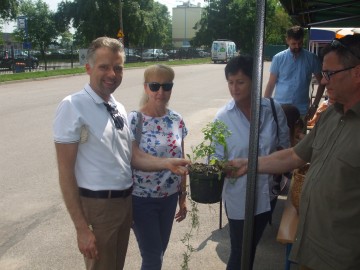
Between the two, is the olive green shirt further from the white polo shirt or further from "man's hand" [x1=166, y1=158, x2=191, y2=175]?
the white polo shirt

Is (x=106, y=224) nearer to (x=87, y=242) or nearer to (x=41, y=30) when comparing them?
(x=87, y=242)

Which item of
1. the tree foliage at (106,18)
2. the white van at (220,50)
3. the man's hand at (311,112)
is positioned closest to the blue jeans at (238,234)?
the man's hand at (311,112)

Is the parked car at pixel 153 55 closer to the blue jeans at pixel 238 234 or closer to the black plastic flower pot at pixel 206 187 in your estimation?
the blue jeans at pixel 238 234

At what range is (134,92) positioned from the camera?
15812 mm

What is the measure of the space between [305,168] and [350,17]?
1.78m

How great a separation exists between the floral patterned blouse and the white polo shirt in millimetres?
448

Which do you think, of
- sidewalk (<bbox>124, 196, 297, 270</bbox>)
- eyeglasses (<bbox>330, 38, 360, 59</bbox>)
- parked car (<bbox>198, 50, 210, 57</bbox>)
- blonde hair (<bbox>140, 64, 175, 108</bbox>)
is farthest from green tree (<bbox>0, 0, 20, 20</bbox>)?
eyeglasses (<bbox>330, 38, 360, 59</bbox>)

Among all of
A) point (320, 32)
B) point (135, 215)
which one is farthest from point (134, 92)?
point (135, 215)

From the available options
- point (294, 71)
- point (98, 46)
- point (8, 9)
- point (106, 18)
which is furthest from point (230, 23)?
point (98, 46)

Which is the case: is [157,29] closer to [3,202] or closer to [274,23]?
[274,23]

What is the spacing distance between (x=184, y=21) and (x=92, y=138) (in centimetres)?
10674

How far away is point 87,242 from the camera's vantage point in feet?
7.10

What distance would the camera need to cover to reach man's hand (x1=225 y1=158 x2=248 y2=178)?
2.26 m

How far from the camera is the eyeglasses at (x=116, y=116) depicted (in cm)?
230
